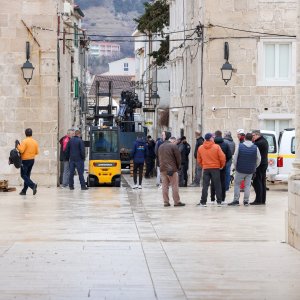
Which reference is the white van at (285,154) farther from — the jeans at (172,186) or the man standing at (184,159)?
the jeans at (172,186)

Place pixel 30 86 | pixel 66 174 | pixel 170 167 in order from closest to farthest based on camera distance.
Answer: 1. pixel 170 167
2. pixel 66 174
3. pixel 30 86

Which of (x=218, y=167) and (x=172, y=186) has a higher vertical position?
(x=218, y=167)

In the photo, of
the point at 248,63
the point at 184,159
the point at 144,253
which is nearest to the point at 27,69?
the point at 184,159

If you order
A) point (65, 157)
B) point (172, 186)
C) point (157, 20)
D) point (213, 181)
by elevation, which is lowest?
point (172, 186)

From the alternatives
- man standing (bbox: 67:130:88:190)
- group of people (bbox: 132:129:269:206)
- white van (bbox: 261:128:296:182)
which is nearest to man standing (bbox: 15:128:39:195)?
man standing (bbox: 67:130:88:190)

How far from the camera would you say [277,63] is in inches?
1412

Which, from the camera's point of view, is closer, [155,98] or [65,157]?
[65,157]

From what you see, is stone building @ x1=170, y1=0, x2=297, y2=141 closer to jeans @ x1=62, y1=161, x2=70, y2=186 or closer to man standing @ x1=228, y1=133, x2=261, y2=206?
jeans @ x1=62, y1=161, x2=70, y2=186

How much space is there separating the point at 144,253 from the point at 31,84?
19022 millimetres

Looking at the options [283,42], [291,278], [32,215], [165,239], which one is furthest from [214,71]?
[291,278]

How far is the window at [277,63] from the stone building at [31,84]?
23.0ft

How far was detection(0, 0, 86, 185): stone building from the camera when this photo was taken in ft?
107

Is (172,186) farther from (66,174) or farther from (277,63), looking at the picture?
(277,63)

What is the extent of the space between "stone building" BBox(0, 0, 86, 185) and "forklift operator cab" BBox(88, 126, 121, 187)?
2739 millimetres
